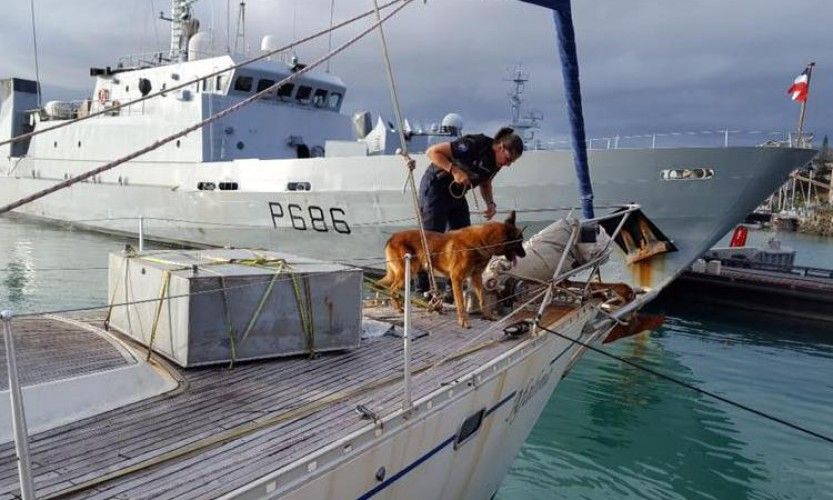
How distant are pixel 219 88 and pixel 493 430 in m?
19.0

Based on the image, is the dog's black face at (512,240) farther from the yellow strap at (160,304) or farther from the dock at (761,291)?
the dock at (761,291)

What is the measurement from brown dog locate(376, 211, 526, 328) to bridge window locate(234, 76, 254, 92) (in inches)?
676

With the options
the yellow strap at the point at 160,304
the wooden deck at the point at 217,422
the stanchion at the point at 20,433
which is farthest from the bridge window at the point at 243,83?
the stanchion at the point at 20,433

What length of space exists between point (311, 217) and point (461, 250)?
38.6ft

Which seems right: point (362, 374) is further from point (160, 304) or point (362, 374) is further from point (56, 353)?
point (56, 353)

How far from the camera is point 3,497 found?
2.66 metres

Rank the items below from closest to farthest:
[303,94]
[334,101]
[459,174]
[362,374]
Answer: [362,374], [459,174], [303,94], [334,101]

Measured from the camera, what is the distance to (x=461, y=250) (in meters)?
5.59

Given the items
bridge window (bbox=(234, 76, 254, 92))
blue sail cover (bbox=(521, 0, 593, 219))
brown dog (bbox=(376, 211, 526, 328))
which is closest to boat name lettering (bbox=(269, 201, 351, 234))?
bridge window (bbox=(234, 76, 254, 92))

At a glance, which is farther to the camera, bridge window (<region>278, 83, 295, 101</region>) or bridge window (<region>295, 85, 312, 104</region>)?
bridge window (<region>295, 85, 312, 104</region>)

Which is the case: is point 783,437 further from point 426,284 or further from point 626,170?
point 626,170

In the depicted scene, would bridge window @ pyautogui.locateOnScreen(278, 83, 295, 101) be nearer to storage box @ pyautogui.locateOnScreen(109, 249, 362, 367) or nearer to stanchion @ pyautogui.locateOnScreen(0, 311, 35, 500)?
storage box @ pyautogui.locateOnScreen(109, 249, 362, 367)

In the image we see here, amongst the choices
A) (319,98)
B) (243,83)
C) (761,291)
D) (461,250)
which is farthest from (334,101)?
(461,250)

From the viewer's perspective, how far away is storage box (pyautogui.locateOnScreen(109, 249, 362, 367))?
4203 mm
